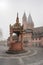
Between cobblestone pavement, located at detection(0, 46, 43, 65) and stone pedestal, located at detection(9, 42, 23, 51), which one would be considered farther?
stone pedestal, located at detection(9, 42, 23, 51)

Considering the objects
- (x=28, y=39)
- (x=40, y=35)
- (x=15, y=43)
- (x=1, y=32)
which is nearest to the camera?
(x=15, y=43)

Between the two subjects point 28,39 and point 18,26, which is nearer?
point 18,26

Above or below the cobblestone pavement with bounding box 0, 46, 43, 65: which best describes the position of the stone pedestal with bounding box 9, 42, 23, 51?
above

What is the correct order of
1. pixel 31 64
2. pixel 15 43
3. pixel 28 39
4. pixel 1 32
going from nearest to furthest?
pixel 31 64 < pixel 15 43 < pixel 28 39 < pixel 1 32

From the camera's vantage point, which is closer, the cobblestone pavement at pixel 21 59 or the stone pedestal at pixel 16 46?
the cobblestone pavement at pixel 21 59

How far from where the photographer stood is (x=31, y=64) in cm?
1241

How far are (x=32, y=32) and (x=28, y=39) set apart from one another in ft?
Answer: 12.6

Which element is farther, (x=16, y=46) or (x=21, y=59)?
(x=16, y=46)

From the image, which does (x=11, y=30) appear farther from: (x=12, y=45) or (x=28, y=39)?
(x=28, y=39)

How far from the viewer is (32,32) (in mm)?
58281

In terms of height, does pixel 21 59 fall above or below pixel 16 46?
below

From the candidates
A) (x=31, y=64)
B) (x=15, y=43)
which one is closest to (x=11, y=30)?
(x=15, y=43)

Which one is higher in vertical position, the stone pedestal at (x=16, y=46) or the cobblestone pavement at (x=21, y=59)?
the stone pedestal at (x=16, y=46)

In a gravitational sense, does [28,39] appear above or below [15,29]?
below
